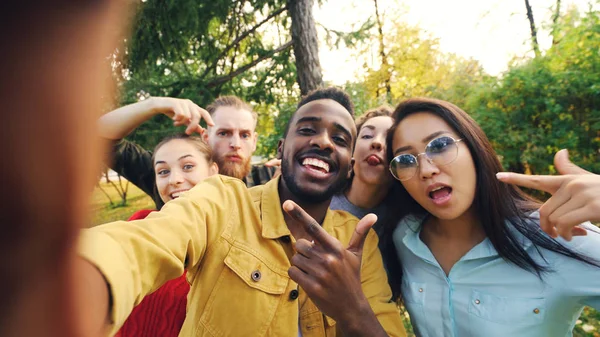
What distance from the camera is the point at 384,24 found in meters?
13.5

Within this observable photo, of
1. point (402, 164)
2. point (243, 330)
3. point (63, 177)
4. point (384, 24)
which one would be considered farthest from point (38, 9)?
point (384, 24)

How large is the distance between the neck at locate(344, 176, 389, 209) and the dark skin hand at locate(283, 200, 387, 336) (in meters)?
1.39

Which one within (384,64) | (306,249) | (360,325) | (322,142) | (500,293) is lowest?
(500,293)

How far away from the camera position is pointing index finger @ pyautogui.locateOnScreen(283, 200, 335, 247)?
1420mm

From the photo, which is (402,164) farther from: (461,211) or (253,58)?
(253,58)

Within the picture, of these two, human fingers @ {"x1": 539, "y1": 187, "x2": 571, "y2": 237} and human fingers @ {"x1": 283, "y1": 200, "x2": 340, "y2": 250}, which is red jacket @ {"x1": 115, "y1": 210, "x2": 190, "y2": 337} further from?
human fingers @ {"x1": 539, "y1": 187, "x2": 571, "y2": 237}

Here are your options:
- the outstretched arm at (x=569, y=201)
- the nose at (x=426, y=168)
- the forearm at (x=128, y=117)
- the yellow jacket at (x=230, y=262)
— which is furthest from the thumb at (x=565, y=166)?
the forearm at (x=128, y=117)

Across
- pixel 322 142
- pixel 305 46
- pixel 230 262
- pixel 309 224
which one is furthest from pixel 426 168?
pixel 305 46

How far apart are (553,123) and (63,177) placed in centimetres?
888

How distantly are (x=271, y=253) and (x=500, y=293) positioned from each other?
51.7 inches

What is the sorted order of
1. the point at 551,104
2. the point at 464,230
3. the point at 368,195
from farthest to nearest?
the point at 551,104 → the point at 368,195 → the point at 464,230

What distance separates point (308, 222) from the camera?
4.71 ft

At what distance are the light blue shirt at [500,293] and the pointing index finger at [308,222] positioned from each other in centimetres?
94

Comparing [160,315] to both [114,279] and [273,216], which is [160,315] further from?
[114,279]
